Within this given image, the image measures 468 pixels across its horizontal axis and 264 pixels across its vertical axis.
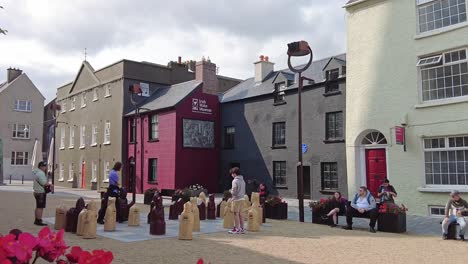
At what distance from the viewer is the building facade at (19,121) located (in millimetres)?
49000

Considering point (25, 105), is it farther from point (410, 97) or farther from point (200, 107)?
point (410, 97)

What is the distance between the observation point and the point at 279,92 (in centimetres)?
2595

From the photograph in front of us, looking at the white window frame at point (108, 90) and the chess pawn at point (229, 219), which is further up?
the white window frame at point (108, 90)

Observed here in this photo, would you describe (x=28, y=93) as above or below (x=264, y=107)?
above

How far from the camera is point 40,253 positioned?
250 cm

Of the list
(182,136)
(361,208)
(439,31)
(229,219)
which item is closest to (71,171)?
(182,136)

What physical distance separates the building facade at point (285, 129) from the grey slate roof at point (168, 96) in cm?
255

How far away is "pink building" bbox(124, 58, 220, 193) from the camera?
27.3 m

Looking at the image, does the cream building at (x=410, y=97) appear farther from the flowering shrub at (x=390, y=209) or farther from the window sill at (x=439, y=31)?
the flowering shrub at (x=390, y=209)

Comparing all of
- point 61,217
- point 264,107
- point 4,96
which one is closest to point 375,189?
point 264,107

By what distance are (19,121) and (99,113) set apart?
21657 millimetres

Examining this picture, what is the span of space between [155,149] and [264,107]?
7.78 metres

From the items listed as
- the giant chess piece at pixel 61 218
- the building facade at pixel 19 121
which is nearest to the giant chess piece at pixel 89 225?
the giant chess piece at pixel 61 218

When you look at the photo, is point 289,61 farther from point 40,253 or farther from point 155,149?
point 155,149
